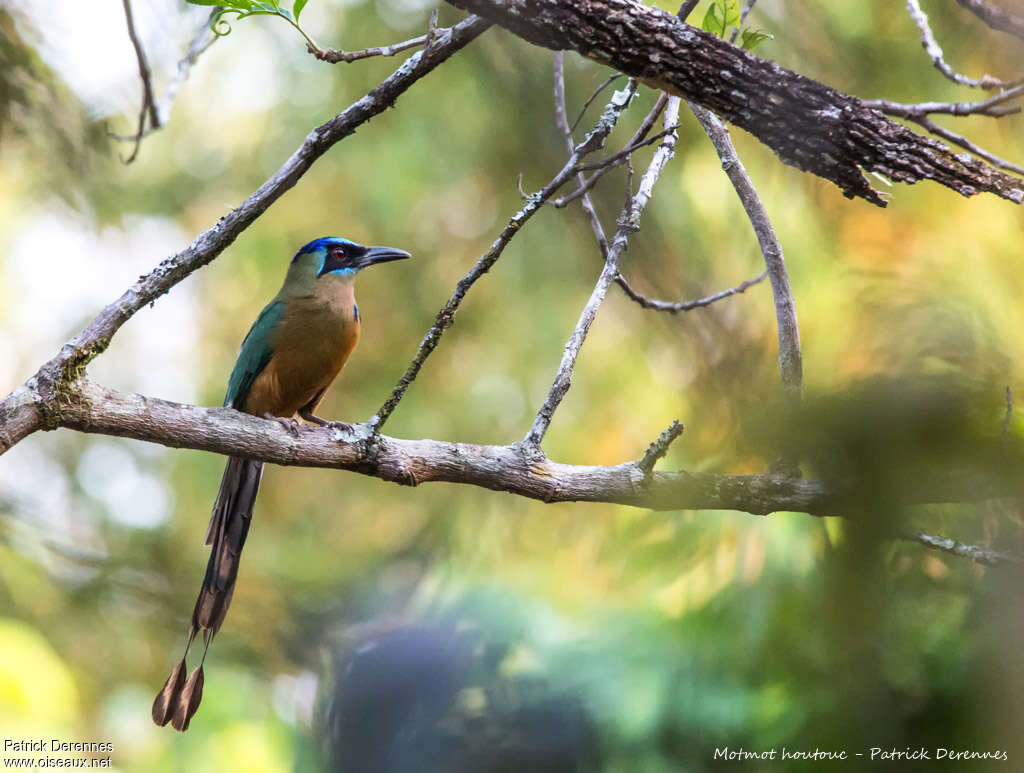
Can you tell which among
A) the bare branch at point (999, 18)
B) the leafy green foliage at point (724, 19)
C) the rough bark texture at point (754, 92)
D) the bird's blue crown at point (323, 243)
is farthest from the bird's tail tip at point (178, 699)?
the bare branch at point (999, 18)

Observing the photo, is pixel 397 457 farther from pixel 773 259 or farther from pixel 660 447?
pixel 773 259

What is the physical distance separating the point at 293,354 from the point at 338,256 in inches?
25.3

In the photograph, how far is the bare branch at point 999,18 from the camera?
1458mm

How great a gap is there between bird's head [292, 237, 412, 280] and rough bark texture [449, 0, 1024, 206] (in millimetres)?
2422

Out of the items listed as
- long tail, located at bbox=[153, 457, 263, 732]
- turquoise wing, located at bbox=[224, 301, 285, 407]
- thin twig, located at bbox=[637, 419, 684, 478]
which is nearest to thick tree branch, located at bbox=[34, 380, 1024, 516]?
thin twig, located at bbox=[637, 419, 684, 478]

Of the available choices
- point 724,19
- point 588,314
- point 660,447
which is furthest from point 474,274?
point 724,19

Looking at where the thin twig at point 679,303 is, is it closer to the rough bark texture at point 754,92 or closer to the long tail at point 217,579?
the rough bark texture at point 754,92

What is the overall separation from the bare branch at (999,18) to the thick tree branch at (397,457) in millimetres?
1088

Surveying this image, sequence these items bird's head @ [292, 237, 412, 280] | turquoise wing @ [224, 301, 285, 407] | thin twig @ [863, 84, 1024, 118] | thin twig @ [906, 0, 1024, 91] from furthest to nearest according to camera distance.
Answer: bird's head @ [292, 237, 412, 280], turquoise wing @ [224, 301, 285, 407], thin twig @ [906, 0, 1024, 91], thin twig @ [863, 84, 1024, 118]

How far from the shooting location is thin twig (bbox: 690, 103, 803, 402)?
259 cm

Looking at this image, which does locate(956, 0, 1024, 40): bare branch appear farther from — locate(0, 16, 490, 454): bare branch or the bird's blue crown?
the bird's blue crown

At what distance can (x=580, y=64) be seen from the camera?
14.1 feet

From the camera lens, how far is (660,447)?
2.61 m

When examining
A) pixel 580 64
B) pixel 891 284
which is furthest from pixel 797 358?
pixel 580 64
